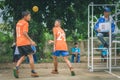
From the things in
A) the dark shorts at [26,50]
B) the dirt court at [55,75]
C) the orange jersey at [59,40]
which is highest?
the orange jersey at [59,40]

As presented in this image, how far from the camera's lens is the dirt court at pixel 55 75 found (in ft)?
39.3

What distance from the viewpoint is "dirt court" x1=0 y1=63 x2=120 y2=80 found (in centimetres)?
1198

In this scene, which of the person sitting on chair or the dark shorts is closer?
the dark shorts

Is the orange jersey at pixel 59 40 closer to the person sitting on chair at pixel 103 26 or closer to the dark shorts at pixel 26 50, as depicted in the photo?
the dark shorts at pixel 26 50

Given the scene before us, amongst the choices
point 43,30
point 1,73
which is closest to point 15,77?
point 1,73

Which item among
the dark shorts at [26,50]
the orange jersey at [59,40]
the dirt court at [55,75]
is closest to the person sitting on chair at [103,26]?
the dirt court at [55,75]

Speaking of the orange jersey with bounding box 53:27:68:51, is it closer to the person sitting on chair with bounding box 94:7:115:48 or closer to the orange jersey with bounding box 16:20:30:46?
the orange jersey with bounding box 16:20:30:46

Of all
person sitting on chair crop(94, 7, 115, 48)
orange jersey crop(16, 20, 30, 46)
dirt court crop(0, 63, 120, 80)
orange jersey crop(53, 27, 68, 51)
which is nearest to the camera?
orange jersey crop(16, 20, 30, 46)

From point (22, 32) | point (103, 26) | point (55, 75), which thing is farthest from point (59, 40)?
point (103, 26)

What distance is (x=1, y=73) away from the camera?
13.1 meters

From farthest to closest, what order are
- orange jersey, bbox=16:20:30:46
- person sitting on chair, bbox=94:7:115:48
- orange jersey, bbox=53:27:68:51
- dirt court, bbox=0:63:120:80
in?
person sitting on chair, bbox=94:7:115:48
orange jersey, bbox=53:27:68:51
dirt court, bbox=0:63:120:80
orange jersey, bbox=16:20:30:46

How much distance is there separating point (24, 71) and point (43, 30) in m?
2.83

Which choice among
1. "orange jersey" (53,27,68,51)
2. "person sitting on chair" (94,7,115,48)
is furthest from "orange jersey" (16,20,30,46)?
"person sitting on chair" (94,7,115,48)

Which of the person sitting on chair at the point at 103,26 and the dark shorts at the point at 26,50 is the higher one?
the person sitting on chair at the point at 103,26
